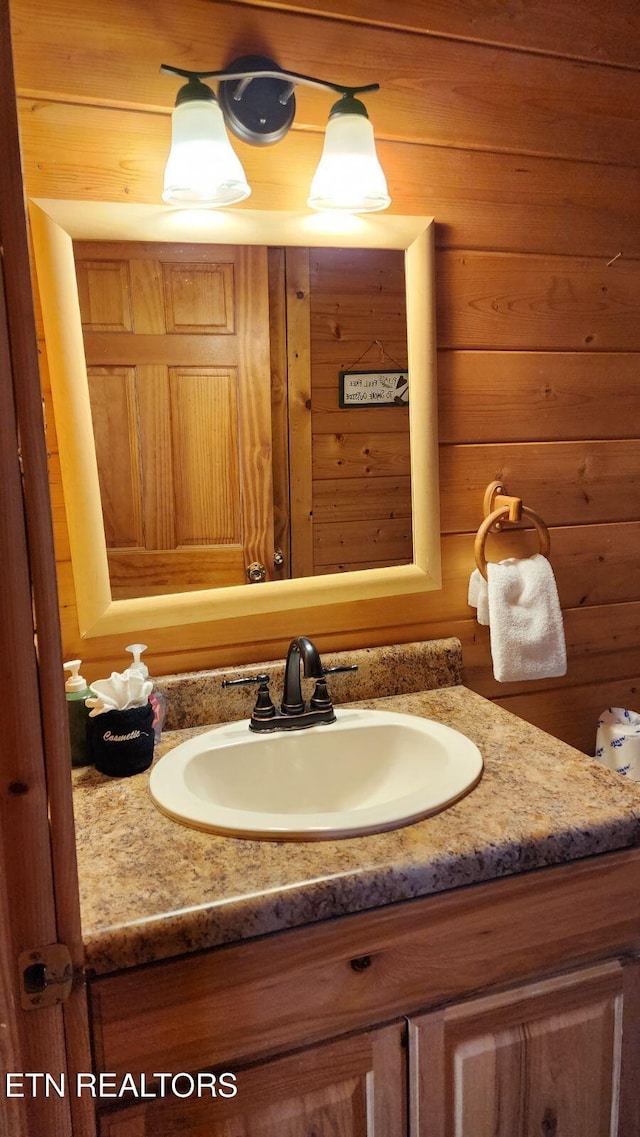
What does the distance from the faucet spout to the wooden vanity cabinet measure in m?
0.39

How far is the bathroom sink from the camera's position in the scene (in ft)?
3.49

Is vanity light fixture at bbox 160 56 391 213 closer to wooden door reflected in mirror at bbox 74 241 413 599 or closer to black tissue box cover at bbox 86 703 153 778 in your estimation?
wooden door reflected in mirror at bbox 74 241 413 599

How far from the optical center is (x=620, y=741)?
1.47 m

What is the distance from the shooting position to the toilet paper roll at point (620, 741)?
145cm

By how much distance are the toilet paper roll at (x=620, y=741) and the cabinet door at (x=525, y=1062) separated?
51 cm

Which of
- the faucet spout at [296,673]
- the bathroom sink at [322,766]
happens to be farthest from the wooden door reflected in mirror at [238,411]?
the bathroom sink at [322,766]

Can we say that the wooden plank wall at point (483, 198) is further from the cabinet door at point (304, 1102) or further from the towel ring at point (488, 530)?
the cabinet door at point (304, 1102)

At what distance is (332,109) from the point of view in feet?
3.86

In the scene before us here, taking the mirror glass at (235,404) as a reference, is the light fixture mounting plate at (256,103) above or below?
above

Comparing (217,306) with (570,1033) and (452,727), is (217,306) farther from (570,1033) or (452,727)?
(570,1033)

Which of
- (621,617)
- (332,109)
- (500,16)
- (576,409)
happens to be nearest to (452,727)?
(621,617)

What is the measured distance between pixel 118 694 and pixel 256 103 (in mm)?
876

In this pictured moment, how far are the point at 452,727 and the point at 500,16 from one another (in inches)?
46.0

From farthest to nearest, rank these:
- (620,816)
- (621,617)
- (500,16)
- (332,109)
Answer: (621,617), (500,16), (332,109), (620,816)
